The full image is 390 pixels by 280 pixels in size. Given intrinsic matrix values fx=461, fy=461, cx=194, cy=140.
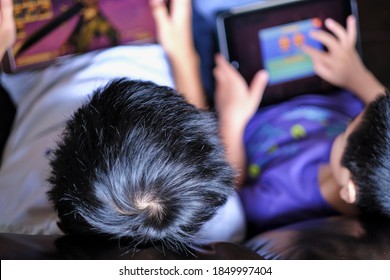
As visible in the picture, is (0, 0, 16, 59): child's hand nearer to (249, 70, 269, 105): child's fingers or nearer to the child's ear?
(249, 70, 269, 105): child's fingers

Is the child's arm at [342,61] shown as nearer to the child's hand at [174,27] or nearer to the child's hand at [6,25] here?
the child's hand at [174,27]

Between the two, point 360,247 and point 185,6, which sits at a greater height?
point 185,6

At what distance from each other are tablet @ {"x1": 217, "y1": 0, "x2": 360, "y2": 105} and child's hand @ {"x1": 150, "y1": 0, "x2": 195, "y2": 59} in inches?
3.3

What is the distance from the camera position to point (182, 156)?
0.59 metres

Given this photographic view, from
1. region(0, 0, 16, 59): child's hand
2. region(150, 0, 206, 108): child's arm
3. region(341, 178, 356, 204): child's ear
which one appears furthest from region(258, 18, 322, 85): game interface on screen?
region(0, 0, 16, 59): child's hand

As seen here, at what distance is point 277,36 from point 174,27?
0.71ft

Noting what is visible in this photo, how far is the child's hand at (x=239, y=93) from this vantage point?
0.95 metres

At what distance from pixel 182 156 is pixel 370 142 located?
1.01 feet

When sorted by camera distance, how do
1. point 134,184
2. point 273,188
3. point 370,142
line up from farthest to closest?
point 273,188 → point 370,142 → point 134,184

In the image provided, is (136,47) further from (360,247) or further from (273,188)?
(360,247)

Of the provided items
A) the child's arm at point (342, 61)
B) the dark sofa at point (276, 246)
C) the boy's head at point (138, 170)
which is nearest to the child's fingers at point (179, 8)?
the child's arm at point (342, 61)

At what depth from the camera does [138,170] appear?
0.58 m

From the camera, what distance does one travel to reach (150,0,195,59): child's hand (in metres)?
0.95

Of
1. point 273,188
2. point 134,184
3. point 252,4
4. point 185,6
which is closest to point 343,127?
point 273,188
